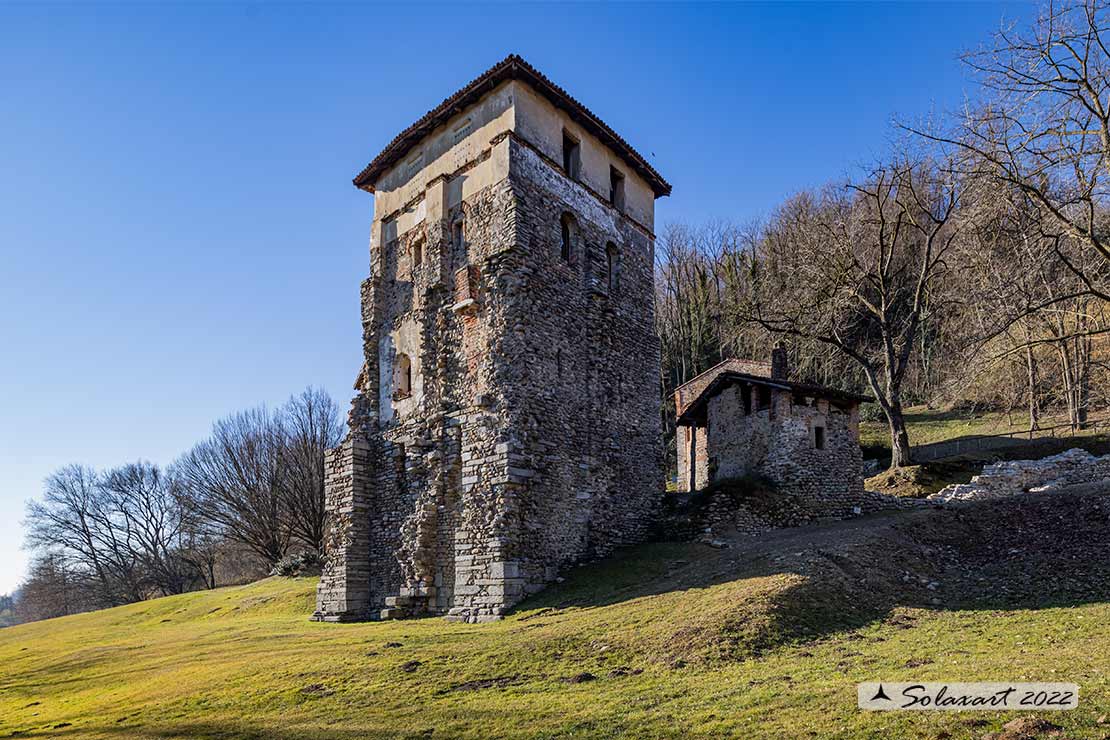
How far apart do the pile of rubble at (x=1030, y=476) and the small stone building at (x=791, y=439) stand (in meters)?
2.91

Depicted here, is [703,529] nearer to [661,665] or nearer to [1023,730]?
[661,665]

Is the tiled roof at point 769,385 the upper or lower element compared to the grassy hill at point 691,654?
upper

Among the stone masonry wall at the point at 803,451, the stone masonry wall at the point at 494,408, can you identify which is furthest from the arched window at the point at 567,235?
the stone masonry wall at the point at 803,451

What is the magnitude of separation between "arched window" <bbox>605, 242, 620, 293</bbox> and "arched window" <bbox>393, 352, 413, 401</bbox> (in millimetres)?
6737

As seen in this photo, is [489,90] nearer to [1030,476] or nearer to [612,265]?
[612,265]

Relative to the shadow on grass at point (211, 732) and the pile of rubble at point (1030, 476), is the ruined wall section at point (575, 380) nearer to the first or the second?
the shadow on grass at point (211, 732)

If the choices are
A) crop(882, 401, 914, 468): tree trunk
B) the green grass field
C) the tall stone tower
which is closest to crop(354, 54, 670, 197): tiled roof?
the tall stone tower

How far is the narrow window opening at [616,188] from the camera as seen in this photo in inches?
922

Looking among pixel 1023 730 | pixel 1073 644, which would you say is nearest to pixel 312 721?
pixel 1023 730

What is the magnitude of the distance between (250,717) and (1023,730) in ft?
29.2

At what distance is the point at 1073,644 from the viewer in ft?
29.5

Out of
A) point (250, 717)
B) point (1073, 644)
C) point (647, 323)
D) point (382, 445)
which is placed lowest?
point (250, 717)

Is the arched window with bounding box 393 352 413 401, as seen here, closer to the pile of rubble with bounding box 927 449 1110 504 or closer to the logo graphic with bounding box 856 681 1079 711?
the logo graphic with bounding box 856 681 1079 711

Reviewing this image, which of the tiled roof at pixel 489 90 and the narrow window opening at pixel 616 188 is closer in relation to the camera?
the tiled roof at pixel 489 90
